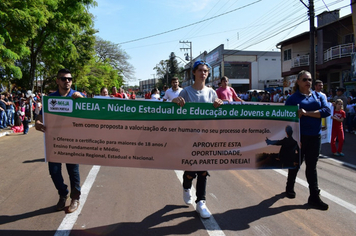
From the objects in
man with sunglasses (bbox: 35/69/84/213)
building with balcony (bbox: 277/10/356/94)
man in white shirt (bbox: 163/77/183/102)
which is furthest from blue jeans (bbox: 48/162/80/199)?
building with balcony (bbox: 277/10/356/94)

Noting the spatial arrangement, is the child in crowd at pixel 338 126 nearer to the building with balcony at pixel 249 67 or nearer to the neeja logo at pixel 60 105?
the neeja logo at pixel 60 105

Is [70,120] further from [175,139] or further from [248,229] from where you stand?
[248,229]

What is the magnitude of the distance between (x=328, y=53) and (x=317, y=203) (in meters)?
24.4

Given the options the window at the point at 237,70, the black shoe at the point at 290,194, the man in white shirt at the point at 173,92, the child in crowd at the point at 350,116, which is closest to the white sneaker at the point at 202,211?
the black shoe at the point at 290,194

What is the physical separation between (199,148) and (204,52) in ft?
210

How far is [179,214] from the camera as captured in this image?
156 inches

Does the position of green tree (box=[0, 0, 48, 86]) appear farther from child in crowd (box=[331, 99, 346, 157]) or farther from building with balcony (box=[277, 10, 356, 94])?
building with balcony (box=[277, 10, 356, 94])

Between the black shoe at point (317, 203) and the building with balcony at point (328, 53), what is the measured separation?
19.1 meters

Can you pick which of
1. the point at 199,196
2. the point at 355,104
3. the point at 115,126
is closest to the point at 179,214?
the point at 199,196

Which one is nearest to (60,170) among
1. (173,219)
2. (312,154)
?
(173,219)

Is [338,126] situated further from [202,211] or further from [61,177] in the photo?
[61,177]

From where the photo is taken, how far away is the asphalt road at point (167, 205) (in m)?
3.56

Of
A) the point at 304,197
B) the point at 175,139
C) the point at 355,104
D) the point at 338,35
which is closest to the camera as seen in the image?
the point at 175,139

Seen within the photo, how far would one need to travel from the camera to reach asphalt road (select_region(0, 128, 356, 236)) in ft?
11.7
